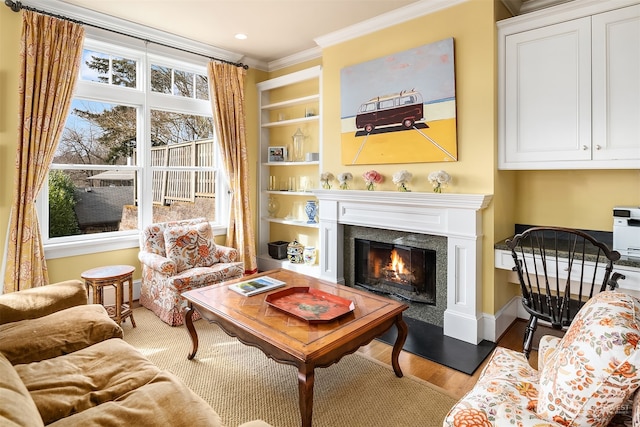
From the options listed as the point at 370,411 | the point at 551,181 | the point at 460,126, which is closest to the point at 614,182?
the point at 551,181

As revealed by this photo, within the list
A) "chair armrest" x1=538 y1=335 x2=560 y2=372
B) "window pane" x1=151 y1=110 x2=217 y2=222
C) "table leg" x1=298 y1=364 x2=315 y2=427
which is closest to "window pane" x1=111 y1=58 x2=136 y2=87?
"window pane" x1=151 y1=110 x2=217 y2=222

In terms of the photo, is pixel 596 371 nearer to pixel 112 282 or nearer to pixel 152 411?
pixel 152 411

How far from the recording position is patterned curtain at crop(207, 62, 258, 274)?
4328mm

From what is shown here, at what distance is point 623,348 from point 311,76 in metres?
3.86

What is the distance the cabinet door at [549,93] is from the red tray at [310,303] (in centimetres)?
180

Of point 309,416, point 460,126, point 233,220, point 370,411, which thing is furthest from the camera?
point 233,220

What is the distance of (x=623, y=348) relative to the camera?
39.9 inches

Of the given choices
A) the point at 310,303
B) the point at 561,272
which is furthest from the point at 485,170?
the point at 310,303

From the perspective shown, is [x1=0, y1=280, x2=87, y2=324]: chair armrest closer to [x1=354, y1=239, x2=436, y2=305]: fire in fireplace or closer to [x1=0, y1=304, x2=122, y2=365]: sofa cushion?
[x1=0, y1=304, x2=122, y2=365]: sofa cushion

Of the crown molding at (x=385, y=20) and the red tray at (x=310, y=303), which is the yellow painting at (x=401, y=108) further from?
the red tray at (x=310, y=303)

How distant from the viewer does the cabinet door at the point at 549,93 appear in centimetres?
256

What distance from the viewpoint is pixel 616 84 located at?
2.45m

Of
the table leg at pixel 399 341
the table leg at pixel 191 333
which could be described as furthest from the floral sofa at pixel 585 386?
the table leg at pixel 191 333

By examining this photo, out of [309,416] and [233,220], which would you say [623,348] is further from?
[233,220]
